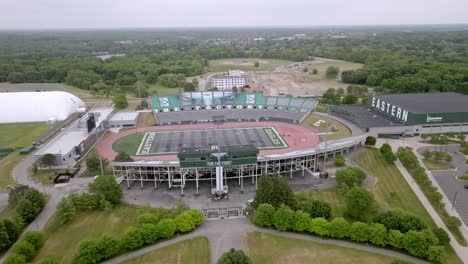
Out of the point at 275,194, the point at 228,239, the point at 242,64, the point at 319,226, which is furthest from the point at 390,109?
the point at 242,64

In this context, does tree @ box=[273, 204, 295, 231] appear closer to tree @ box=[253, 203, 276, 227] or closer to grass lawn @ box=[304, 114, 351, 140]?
tree @ box=[253, 203, 276, 227]

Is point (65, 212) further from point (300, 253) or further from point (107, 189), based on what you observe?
point (300, 253)

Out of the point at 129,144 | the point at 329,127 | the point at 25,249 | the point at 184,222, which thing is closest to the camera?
the point at 25,249

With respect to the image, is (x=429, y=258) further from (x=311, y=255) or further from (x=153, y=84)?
(x=153, y=84)

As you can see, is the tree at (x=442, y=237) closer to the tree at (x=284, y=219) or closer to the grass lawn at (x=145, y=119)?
the tree at (x=284, y=219)

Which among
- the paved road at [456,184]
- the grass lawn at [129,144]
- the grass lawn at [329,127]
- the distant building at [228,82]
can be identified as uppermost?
the distant building at [228,82]

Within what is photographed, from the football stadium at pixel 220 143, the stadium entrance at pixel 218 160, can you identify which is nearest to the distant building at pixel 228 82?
the football stadium at pixel 220 143

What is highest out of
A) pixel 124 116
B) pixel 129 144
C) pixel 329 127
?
pixel 124 116
